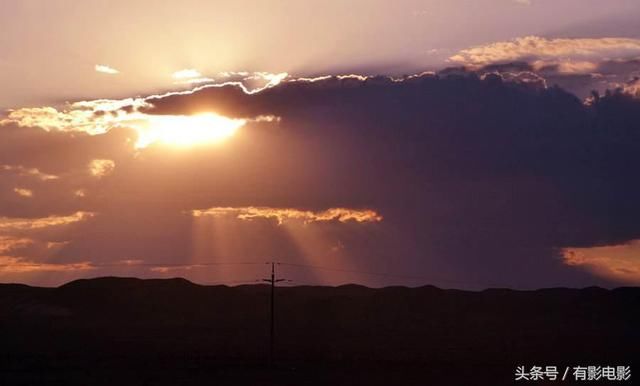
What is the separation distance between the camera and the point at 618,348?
5802 inches

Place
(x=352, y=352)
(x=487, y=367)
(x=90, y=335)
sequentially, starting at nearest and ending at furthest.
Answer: (x=487, y=367)
(x=352, y=352)
(x=90, y=335)

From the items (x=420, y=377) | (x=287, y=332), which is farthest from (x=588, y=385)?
(x=287, y=332)

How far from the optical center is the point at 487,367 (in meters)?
111

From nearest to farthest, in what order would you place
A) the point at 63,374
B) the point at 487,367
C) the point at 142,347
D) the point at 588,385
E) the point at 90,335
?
the point at 588,385
the point at 63,374
the point at 487,367
the point at 142,347
the point at 90,335

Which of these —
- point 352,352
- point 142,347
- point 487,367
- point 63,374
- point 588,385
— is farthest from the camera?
point 142,347

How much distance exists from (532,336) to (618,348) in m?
33.3

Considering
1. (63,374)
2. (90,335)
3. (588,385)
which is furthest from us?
(90,335)

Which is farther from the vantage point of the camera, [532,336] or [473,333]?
[473,333]

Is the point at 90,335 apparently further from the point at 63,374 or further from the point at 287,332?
the point at 63,374

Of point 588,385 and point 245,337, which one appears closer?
point 588,385

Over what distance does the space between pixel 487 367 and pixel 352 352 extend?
30.6 m

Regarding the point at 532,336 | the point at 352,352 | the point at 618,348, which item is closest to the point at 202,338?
the point at 352,352

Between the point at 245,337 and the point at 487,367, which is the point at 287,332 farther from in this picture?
the point at 487,367

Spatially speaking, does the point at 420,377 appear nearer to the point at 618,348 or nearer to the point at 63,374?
the point at 63,374
